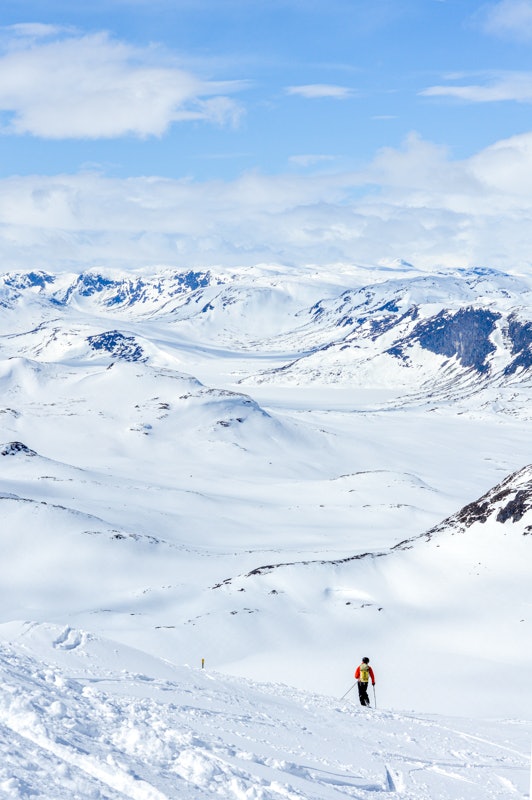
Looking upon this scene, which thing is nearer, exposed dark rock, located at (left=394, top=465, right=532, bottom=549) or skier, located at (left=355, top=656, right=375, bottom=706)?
skier, located at (left=355, top=656, right=375, bottom=706)

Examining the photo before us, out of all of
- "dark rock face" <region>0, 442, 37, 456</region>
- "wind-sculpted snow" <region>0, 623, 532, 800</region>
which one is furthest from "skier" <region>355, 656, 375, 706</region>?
"dark rock face" <region>0, 442, 37, 456</region>

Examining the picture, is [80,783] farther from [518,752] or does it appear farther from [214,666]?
[214,666]

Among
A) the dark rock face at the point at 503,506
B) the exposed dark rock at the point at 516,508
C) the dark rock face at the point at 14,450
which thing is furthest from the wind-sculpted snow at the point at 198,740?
the dark rock face at the point at 14,450

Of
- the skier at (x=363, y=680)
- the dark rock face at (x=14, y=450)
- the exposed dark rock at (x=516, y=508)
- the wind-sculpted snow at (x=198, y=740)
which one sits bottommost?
the wind-sculpted snow at (x=198, y=740)

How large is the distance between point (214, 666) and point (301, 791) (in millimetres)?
38175

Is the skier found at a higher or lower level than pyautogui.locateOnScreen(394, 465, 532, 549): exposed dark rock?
lower

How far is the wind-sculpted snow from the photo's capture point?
44.3 feet

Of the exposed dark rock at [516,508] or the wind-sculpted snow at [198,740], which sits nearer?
the wind-sculpted snow at [198,740]

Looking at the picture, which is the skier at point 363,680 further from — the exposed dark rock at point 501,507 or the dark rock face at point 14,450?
the dark rock face at point 14,450

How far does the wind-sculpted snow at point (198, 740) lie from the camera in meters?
13.5

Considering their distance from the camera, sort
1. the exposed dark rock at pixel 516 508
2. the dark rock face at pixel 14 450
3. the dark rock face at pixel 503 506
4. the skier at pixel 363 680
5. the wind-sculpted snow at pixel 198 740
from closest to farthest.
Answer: the wind-sculpted snow at pixel 198 740, the skier at pixel 363 680, the exposed dark rock at pixel 516 508, the dark rock face at pixel 503 506, the dark rock face at pixel 14 450

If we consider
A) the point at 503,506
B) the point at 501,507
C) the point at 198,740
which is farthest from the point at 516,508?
the point at 198,740

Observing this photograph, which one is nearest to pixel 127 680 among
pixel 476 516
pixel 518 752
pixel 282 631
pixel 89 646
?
pixel 89 646

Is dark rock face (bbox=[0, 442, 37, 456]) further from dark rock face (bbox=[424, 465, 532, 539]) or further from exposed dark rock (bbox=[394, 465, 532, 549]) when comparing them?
dark rock face (bbox=[424, 465, 532, 539])
